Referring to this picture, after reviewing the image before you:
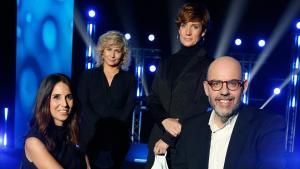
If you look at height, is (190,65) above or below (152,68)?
below

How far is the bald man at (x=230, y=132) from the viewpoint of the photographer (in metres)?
1.38

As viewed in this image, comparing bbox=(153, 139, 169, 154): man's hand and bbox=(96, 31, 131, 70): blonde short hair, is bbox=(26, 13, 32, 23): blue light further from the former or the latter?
bbox=(153, 139, 169, 154): man's hand

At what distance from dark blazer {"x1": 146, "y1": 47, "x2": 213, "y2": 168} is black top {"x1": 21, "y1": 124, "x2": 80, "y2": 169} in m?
0.43

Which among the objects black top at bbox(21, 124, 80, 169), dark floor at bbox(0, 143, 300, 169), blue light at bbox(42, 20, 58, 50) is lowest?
dark floor at bbox(0, 143, 300, 169)

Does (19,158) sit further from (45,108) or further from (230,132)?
(230,132)

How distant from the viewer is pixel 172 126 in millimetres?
1969

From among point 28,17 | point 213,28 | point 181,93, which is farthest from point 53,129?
point 213,28

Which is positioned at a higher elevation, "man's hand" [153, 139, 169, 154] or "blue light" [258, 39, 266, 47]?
"blue light" [258, 39, 266, 47]

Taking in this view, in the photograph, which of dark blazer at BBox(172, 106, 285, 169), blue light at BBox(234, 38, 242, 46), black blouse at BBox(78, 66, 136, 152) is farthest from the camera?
blue light at BBox(234, 38, 242, 46)

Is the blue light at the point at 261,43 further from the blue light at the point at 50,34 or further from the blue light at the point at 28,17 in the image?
the blue light at the point at 28,17

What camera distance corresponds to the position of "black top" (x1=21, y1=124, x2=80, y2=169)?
2004 mm

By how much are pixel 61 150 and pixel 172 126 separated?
1.95ft

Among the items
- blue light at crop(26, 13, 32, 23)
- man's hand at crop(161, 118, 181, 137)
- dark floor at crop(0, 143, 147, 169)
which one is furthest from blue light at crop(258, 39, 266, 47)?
man's hand at crop(161, 118, 181, 137)

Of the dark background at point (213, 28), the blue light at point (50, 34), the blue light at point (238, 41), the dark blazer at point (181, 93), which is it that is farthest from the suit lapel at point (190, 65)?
the blue light at point (238, 41)
